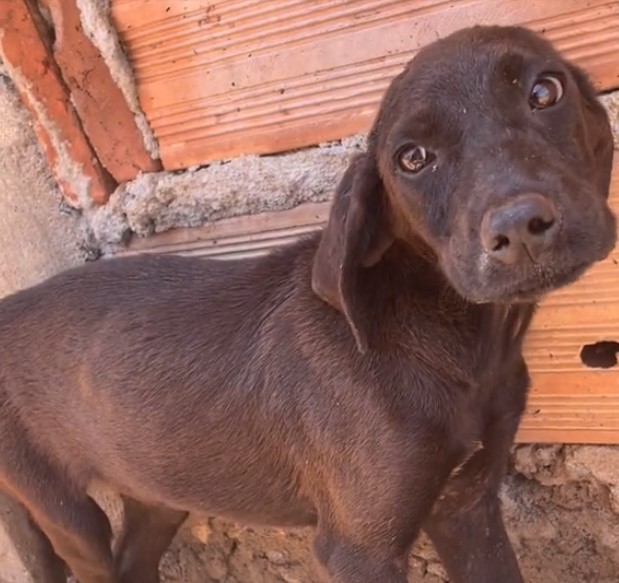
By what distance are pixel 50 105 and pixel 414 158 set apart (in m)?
1.48

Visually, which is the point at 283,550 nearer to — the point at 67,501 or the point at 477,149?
the point at 67,501

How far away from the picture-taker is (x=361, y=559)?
2.16 meters

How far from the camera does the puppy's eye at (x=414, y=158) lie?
1933 mm

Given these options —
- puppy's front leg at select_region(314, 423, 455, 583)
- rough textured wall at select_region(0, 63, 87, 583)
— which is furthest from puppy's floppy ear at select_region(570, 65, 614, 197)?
rough textured wall at select_region(0, 63, 87, 583)

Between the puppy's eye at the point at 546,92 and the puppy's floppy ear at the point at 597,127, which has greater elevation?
the puppy's eye at the point at 546,92

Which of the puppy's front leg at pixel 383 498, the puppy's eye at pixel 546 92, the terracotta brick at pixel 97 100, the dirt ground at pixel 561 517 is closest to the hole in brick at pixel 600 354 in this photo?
the dirt ground at pixel 561 517

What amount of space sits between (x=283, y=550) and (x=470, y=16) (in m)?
1.66

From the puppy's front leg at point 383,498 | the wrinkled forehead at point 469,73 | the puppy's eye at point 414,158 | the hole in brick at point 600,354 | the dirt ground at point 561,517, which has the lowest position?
the dirt ground at point 561,517

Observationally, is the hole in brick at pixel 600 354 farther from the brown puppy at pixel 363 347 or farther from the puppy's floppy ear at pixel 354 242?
the puppy's floppy ear at pixel 354 242

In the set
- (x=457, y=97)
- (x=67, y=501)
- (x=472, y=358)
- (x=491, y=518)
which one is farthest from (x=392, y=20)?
(x=67, y=501)

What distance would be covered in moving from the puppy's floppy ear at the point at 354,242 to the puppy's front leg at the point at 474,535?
54 cm

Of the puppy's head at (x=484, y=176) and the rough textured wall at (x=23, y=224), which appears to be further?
the rough textured wall at (x=23, y=224)

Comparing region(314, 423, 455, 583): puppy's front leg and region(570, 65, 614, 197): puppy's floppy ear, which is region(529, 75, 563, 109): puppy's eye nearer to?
region(570, 65, 614, 197): puppy's floppy ear

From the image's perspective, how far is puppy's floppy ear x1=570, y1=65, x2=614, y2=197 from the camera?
1.99 m
